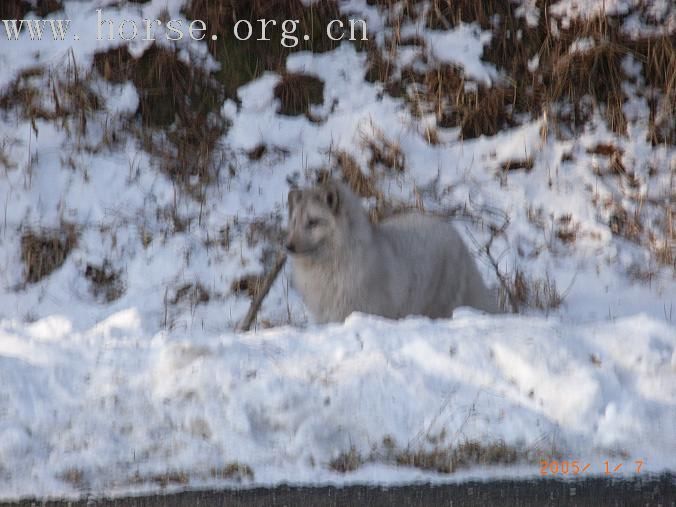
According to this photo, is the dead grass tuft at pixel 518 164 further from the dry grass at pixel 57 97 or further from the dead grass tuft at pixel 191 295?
the dry grass at pixel 57 97

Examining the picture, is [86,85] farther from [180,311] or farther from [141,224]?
[180,311]

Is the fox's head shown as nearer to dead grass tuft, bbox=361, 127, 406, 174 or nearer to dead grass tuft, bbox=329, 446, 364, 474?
dead grass tuft, bbox=329, 446, 364, 474

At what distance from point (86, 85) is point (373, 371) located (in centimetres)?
819

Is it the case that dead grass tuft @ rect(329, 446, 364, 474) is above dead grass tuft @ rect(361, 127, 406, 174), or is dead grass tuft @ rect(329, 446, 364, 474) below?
below

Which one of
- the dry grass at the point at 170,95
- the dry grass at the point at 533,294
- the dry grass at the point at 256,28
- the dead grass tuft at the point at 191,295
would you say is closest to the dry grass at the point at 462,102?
the dry grass at the point at 256,28

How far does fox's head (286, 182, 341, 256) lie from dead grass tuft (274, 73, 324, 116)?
4.78 m

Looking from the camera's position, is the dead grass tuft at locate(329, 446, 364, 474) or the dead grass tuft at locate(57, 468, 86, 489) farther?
the dead grass tuft at locate(329, 446, 364, 474)

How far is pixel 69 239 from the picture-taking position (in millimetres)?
11117

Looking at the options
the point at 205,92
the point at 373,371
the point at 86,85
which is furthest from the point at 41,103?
the point at 373,371

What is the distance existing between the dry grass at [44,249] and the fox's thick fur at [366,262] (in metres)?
3.78

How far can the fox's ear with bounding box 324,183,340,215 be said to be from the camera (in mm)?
7766

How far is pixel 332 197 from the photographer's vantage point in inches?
307

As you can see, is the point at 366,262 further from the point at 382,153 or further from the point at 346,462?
the point at 382,153

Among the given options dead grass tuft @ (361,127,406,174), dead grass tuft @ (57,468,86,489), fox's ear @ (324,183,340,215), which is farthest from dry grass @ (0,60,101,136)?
dead grass tuft @ (57,468,86,489)
